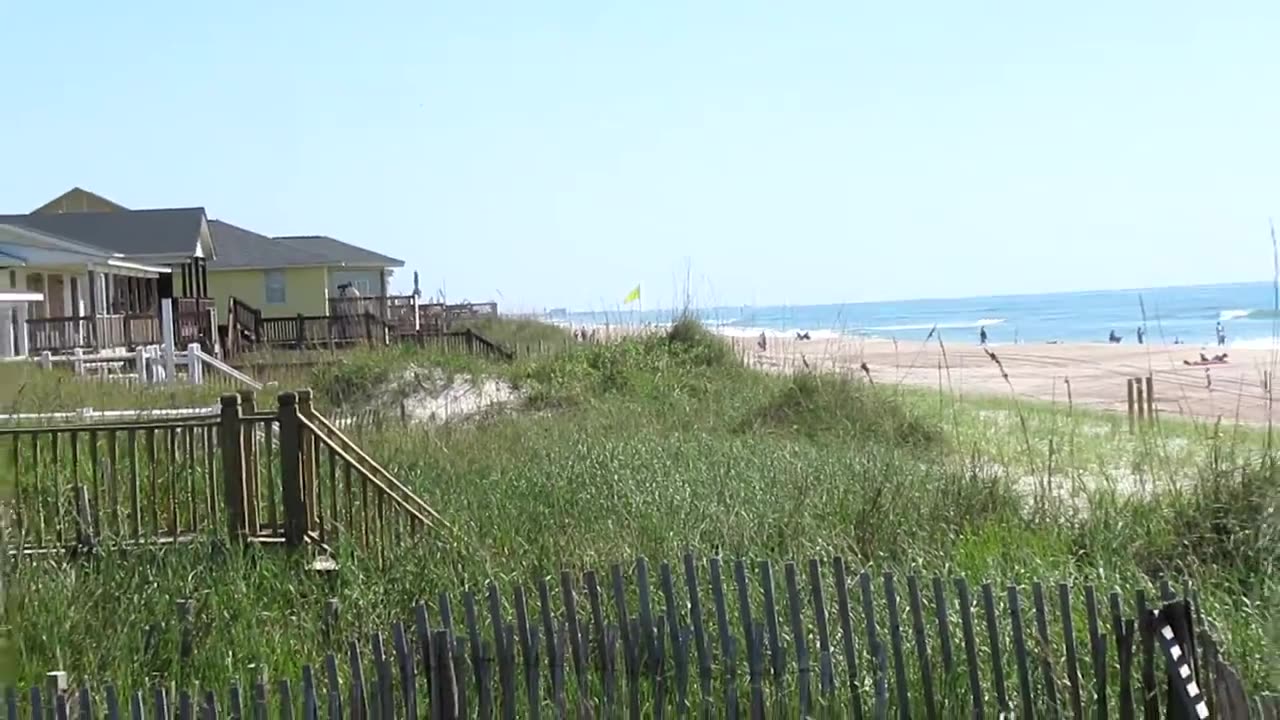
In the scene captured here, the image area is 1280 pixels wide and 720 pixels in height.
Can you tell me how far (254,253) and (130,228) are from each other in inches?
247

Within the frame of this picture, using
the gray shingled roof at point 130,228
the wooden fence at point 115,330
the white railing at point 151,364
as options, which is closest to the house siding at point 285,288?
the gray shingled roof at point 130,228

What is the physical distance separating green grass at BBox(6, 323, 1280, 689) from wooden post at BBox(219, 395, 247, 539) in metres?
0.41

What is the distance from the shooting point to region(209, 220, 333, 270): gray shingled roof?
4800 cm

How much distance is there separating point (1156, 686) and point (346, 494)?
523 centimetres

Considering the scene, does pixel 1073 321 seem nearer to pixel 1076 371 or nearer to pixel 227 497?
pixel 1076 371

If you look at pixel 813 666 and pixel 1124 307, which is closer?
pixel 813 666

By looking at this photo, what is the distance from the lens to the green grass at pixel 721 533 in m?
6.61

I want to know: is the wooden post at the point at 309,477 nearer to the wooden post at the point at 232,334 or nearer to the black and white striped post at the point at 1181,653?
the black and white striped post at the point at 1181,653

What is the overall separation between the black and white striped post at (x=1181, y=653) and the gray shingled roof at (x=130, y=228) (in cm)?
3893

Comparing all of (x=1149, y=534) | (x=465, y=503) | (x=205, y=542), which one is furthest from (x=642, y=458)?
(x=1149, y=534)

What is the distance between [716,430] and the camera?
553 inches

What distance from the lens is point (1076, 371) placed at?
1570 inches

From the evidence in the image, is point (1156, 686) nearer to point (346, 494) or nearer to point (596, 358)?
point (346, 494)

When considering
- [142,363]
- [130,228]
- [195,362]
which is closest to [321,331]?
[130,228]
